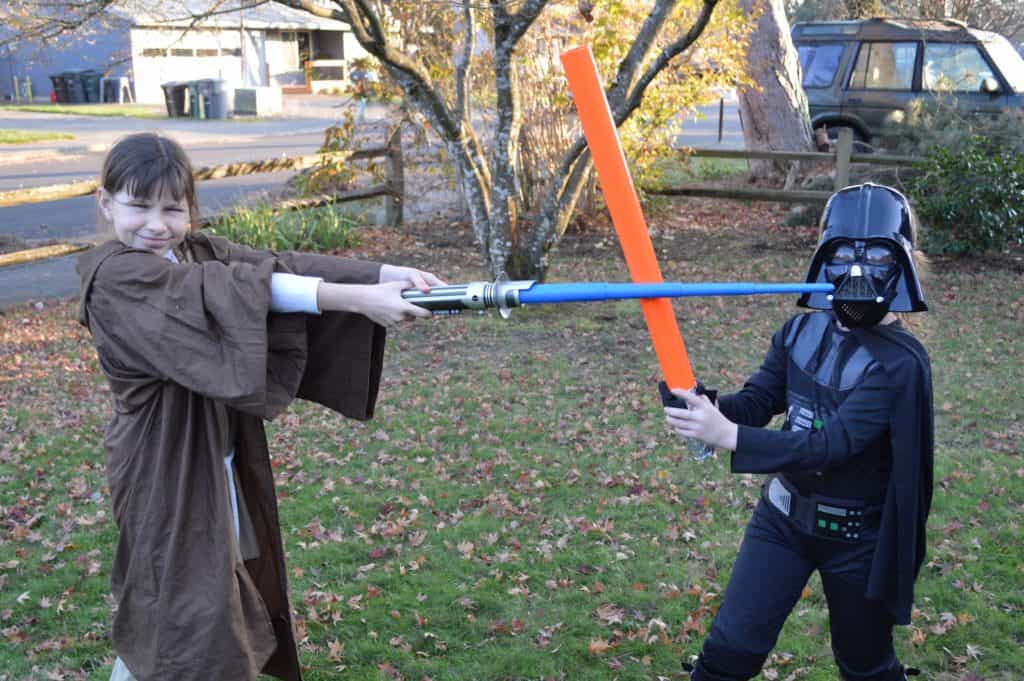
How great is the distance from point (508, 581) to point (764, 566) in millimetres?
2095

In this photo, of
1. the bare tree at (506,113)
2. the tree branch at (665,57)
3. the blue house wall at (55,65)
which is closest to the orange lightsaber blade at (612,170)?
the tree branch at (665,57)

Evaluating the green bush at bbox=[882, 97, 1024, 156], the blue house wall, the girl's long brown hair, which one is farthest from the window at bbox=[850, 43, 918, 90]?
the blue house wall

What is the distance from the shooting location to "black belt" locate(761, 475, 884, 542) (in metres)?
2.84

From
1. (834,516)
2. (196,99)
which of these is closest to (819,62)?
(834,516)

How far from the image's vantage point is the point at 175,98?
3122 centimetres

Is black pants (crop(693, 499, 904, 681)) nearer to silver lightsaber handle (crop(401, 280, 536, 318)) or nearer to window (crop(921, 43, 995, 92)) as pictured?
silver lightsaber handle (crop(401, 280, 536, 318))

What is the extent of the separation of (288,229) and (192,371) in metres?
9.66

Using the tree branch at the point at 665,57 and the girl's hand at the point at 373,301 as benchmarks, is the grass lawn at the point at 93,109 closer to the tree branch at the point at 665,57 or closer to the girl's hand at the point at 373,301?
the tree branch at the point at 665,57

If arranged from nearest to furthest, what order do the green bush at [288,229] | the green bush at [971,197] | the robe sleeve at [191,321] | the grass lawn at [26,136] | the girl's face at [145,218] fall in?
the robe sleeve at [191,321], the girl's face at [145,218], the green bush at [971,197], the green bush at [288,229], the grass lawn at [26,136]

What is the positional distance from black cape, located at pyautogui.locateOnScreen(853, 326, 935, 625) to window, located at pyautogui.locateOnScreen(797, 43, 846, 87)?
47.7 ft

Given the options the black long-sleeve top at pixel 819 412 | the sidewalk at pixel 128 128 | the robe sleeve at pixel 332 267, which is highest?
the robe sleeve at pixel 332 267

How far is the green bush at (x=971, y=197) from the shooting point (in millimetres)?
11078

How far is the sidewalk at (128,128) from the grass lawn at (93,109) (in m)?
0.53

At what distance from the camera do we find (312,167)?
12969 mm
